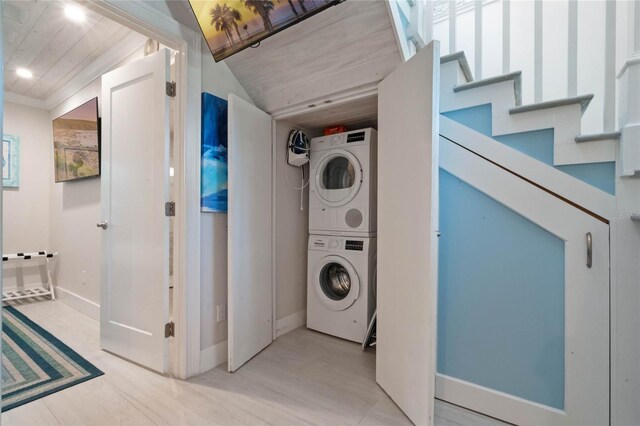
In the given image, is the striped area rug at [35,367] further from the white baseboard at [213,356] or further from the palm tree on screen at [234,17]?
the palm tree on screen at [234,17]

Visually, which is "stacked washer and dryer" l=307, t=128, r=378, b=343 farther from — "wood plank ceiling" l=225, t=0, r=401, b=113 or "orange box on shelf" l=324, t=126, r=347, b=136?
"wood plank ceiling" l=225, t=0, r=401, b=113

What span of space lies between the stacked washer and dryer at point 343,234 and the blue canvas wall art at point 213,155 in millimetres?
836

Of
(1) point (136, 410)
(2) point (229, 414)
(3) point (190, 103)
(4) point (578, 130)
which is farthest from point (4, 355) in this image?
(4) point (578, 130)

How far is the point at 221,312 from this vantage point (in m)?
1.98

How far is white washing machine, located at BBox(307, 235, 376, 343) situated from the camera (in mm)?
2281

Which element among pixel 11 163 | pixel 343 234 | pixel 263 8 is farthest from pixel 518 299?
pixel 11 163

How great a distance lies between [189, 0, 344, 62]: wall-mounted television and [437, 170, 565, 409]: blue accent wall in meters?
1.12

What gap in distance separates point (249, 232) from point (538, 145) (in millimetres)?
1750

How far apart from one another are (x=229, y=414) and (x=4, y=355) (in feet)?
5.99

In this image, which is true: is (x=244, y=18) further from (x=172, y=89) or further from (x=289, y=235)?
(x=289, y=235)

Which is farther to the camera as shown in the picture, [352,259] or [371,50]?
[352,259]

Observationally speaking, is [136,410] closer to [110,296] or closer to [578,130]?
[110,296]

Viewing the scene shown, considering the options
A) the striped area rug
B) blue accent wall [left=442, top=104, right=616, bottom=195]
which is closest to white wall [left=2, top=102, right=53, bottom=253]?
the striped area rug

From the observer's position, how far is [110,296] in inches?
81.7
